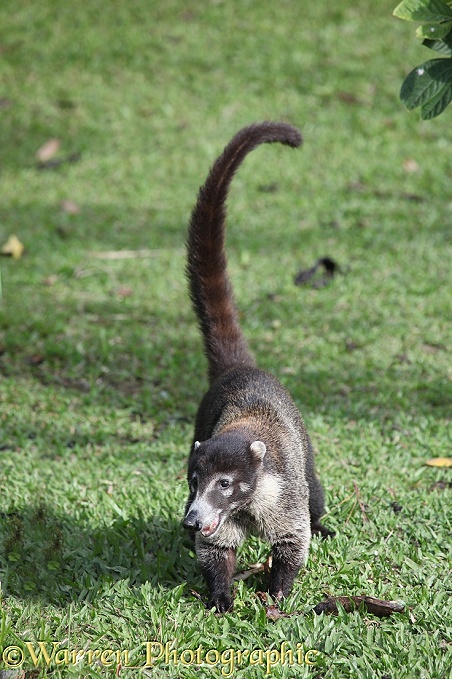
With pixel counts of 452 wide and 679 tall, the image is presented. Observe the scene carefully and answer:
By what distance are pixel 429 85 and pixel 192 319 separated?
3.34 metres

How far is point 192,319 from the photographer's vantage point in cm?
593

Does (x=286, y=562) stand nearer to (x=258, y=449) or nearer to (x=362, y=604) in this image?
(x=362, y=604)

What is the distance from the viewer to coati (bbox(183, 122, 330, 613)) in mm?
2844

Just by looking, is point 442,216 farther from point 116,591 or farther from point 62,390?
point 116,591

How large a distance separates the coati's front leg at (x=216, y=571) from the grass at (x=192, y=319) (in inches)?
2.7

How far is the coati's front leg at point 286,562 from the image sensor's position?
10.1ft

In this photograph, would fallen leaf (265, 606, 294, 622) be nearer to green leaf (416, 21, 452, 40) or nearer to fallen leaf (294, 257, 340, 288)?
green leaf (416, 21, 452, 40)

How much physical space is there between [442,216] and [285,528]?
15.6 feet

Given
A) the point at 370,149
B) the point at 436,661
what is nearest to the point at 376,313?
the point at 370,149

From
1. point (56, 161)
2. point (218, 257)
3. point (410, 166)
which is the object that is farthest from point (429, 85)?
point (56, 161)

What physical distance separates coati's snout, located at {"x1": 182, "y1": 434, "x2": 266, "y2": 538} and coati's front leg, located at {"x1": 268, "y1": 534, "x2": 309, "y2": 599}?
0.30 meters

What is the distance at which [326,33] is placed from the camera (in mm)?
9539

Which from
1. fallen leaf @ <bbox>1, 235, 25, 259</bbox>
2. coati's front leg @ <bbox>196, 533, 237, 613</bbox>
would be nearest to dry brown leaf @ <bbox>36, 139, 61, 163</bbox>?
fallen leaf @ <bbox>1, 235, 25, 259</bbox>

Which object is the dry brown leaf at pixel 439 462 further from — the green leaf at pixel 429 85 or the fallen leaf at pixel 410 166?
the fallen leaf at pixel 410 166
